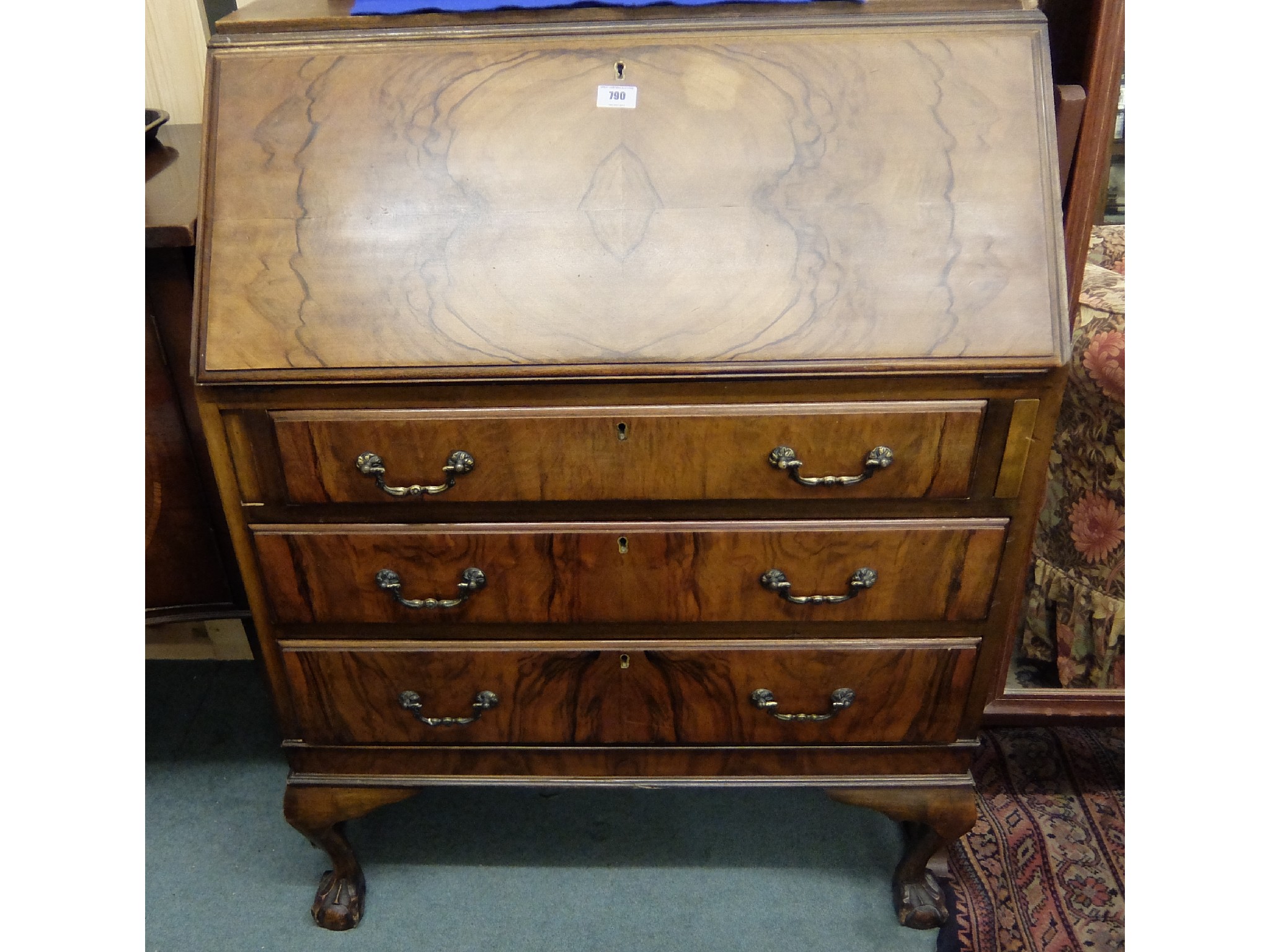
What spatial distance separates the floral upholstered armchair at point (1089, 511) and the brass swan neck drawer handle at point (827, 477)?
637mm

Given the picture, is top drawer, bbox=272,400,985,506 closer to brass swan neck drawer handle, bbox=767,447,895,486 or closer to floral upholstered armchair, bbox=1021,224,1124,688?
brass swan neck drawer handle, bbox=767,447,895,486

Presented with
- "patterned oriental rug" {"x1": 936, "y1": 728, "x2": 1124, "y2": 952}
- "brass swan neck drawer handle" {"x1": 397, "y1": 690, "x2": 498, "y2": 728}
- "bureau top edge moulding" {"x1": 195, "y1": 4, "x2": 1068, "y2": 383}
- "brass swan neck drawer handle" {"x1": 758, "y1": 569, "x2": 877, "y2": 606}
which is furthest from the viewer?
"patterned oriental rug" {"x1": 936, "y1": 728, "x2": 1124, "y2": 952}

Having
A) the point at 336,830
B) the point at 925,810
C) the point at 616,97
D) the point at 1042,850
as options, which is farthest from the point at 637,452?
the point at 1042,850

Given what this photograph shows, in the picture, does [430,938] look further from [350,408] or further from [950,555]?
[950,555]

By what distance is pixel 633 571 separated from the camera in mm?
1219

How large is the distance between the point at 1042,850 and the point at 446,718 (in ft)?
3.49

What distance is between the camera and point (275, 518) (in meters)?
1.20

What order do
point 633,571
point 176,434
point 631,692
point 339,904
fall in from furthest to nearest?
point 339,904, point 176,434, point 631,692, point 633,571

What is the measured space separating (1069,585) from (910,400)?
0.82 meters

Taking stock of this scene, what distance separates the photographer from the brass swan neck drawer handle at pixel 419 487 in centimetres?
114

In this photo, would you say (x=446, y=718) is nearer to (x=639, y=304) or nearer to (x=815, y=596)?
(x=815, y=596)

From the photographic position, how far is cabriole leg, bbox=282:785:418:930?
142 centimetres

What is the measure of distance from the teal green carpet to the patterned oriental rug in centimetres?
11

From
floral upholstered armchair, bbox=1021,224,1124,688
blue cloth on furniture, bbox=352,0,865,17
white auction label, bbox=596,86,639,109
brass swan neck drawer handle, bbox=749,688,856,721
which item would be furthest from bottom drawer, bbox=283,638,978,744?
blue cloth on furniture, bbox=352,0,865,17
